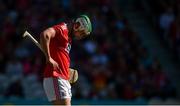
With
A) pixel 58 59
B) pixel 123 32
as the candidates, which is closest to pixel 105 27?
pixel 123 32

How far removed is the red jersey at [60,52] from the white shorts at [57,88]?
71 millimetres

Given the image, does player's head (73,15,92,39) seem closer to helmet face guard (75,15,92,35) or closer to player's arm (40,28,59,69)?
helmet face guard (75,15,92,35)

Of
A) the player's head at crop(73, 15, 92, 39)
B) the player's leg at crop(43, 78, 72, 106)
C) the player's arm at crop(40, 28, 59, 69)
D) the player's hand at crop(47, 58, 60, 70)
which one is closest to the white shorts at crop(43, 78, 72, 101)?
the player's leg at crop(43, 78, 72, 106)

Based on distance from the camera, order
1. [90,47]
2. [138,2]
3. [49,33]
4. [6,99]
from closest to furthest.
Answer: [49,33]
[6,99]
[90,47]
[138,2]

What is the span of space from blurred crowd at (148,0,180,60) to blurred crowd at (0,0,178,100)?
0.63m

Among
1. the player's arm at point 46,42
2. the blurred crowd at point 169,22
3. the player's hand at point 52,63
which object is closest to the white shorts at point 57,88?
the player's hand at point 52,63

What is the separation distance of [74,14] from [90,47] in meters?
1.25

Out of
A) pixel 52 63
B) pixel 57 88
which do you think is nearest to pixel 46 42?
pixel 52 63

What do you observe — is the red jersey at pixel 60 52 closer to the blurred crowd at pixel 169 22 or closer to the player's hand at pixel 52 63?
the player's hand at pixel 52 63

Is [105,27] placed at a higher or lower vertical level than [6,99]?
higher

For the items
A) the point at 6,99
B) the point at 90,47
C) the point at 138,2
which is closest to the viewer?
the point at 6,99

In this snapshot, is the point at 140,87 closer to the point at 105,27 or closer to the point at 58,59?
the point at 105,27

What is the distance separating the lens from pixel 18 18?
63.8ft

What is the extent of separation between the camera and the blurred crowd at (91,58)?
1775cm
